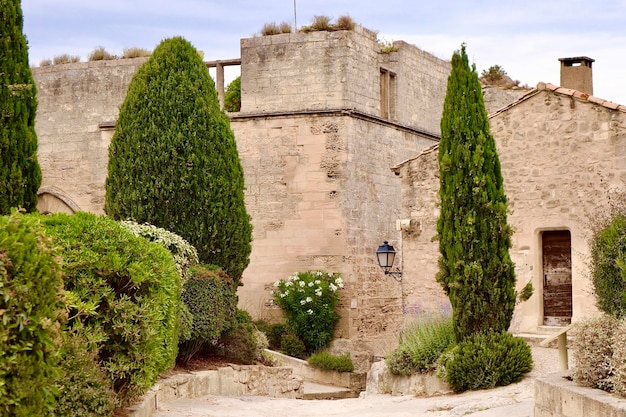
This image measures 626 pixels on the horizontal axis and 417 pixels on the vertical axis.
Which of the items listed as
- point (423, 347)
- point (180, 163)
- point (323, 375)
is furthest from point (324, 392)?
point (180, 163)

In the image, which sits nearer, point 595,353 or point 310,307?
point 595,353

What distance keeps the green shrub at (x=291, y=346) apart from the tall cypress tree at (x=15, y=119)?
793 cm

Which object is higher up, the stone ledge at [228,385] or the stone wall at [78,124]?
the stone wall at [78,124]

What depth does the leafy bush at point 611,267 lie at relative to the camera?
421 inches

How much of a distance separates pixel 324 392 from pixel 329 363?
1.63 meters

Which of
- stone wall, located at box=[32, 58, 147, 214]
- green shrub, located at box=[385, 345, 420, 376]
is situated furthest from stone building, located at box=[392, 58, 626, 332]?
stone wall, located at box=[32, 58, 147, 214]

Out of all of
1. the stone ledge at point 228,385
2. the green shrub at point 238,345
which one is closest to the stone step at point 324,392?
the stone ledge at point 228,385

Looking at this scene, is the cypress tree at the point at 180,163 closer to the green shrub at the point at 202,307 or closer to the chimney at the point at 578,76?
the green shrub at the point at 202,307

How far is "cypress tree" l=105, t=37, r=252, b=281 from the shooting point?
624 inches

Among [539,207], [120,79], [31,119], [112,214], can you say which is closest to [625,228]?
[539,207]

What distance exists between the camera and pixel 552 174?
16.3 m

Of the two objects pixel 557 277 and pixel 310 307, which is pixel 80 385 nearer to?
pixel 557 277

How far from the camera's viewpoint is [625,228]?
1062 centimetres

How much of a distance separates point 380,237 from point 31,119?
10221 millimetres
